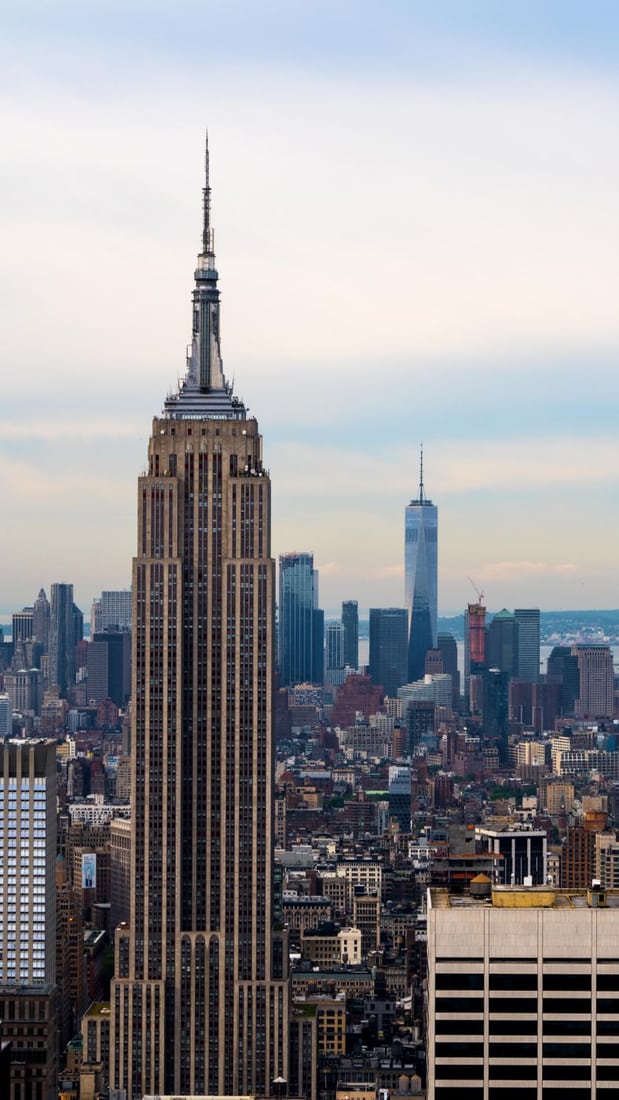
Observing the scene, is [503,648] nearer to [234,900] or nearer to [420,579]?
[420,579]

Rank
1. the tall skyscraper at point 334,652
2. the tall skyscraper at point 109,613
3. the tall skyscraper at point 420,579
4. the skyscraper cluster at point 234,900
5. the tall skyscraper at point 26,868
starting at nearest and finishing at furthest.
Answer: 1. the skyscraper cluster at point 234,900
2. the tall skyscraper at point 26,868
3. the tall skyscraper at point 109,613
4. the tall skyscraper at point 420,579
5. the tall skyscraper at point 334,652

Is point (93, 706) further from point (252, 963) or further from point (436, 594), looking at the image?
point (252, 963)

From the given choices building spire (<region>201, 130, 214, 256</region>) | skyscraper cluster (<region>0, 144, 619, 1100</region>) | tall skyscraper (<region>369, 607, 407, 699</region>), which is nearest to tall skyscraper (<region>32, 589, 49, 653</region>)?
skyscraper cluster (<region>0, 144, 619, 1100</region>)

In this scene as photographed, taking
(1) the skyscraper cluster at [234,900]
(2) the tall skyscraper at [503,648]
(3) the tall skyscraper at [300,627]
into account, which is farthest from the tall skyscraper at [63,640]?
(2) the tall skyscraper at [503,648]

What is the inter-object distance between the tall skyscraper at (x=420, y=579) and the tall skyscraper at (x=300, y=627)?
6.30 meters

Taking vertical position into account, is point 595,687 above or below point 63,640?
below

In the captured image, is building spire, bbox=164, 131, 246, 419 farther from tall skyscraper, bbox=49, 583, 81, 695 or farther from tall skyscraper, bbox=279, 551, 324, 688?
tall skyscraper, bbox=49, 583, 81, 695

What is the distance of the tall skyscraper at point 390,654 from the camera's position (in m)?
170

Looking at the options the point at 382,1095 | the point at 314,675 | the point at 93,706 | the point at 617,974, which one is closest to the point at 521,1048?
the point at 617,974

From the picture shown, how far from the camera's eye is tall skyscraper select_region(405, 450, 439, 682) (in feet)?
421

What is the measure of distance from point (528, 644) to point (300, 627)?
18836 mm

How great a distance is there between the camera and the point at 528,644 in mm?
163250

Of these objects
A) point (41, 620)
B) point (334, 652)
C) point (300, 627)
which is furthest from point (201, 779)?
point (334, 652)

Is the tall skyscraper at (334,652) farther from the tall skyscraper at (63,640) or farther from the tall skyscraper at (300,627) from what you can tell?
the tall skyscraper at (63,640)
